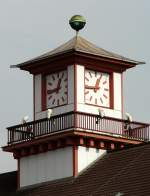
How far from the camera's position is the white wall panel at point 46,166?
7188 cm

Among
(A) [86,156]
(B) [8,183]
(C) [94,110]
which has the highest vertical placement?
(C) [94,110]

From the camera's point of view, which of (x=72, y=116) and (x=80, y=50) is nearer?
(x=72, y=116)

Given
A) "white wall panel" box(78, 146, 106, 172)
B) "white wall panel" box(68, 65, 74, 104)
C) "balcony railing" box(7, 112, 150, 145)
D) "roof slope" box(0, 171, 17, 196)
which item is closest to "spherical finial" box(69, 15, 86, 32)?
"white wall panel" box(68, 65, 74, 104)

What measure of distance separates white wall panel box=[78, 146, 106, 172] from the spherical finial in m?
6.44

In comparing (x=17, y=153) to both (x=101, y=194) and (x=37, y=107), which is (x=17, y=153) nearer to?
(x=37, y=107)

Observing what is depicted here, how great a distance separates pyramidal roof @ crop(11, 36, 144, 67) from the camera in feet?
238

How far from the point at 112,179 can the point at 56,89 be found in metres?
7.22

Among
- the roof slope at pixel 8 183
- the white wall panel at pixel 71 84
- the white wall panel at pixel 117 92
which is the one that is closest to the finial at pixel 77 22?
the white wall panel at pixel 71 84

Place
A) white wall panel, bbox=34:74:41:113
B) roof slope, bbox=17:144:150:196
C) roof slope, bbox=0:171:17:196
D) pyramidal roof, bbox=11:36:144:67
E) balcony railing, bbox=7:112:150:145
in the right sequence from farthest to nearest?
roof slope, bbox=0:171:17:196 < white wall panel, bbox=34:74:41:113 < pyramidal roof, bbox=11:36:144:67 < balcony railing, bbox=7:112:150:145 < roof slope, bbox=17:144:150:196

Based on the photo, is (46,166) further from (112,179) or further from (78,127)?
(112,179)

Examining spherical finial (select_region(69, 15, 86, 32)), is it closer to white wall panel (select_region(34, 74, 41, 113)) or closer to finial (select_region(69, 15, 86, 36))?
finial (select_region(69, 15, 86, 36))

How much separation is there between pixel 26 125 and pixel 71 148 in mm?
3342

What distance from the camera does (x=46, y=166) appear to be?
72.9 m

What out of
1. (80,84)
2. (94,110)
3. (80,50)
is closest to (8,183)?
(94,110)
